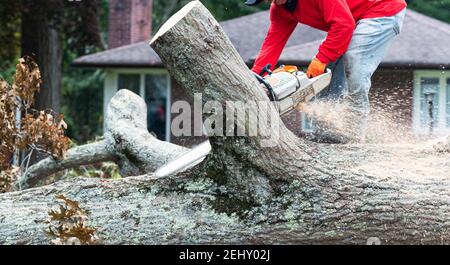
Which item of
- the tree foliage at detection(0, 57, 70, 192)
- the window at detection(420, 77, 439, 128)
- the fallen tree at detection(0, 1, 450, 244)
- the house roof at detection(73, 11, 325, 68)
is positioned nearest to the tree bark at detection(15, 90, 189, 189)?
the tree foliage at detection(0, 57, 70, 192)

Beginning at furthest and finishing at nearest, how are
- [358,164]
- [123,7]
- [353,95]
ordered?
[123,7] < [353,95] < [358,164]

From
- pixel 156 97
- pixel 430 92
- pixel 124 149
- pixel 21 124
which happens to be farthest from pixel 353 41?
pixel 156 97

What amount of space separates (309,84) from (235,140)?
4.09ft

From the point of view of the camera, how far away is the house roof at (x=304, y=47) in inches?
713

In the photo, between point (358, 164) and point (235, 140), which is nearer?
point (235, 140)

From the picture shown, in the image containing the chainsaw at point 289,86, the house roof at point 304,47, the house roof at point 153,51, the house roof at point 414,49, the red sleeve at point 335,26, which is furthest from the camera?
the house roof at point 153,51

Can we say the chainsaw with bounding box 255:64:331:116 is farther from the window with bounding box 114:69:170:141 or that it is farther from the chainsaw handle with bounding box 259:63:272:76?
the window with bounding box 114:69:170:141

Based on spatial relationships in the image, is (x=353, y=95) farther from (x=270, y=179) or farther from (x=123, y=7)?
(x=123, y=7)

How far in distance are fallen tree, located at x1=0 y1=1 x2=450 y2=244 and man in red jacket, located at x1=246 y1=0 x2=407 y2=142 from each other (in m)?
1.41

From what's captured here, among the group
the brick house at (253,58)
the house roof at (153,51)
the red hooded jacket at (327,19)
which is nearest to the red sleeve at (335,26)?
the red hooded jacket at (327,19)

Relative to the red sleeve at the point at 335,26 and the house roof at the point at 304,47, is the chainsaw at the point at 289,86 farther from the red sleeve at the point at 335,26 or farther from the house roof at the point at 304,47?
the house roof at the point at 304,47
